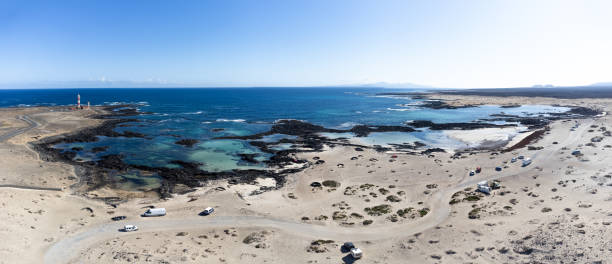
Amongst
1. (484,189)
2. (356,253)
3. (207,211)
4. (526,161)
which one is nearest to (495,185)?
(484,189)

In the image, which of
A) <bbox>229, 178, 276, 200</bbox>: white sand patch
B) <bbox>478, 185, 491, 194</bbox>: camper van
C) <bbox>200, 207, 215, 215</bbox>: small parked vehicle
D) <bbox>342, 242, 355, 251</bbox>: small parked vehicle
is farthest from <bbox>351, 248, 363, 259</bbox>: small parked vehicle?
<bbox>478, 185, 491, 194</bbox>: camper van

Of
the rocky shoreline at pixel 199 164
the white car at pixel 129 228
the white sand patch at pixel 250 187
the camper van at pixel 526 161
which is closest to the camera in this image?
the white car at pixel 129 228

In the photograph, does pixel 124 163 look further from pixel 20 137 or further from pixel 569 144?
pixel 569 144

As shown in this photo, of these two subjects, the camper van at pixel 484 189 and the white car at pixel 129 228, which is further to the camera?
the camper van at pixel 484 189

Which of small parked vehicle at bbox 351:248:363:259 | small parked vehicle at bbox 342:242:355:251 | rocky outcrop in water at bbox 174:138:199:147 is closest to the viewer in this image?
small parked vehicle at bbox 351:248:363:259

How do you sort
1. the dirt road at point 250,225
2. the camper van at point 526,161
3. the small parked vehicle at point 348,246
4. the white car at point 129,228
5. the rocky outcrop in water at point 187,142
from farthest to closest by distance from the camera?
the rocky outcrop in water at point 187,142 → the camper van at point 526,161 → the white car at point 129,228 → the dirt road at point 250,225 → the small parked vehicle at point 348,246

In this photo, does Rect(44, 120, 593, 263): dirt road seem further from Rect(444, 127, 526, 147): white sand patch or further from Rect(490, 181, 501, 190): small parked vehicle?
Rect(444, 127, 526, 147): white sand patch

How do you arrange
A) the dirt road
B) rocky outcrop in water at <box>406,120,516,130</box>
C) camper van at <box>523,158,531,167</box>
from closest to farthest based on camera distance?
1. the dirt road
2. camper van at <box>523,158,531,167</box>
3. rocky outcrop in water at <box>406,120,516,130</box>

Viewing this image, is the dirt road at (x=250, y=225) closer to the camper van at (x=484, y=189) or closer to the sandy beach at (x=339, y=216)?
the sandy beach at (x=339, y=216)

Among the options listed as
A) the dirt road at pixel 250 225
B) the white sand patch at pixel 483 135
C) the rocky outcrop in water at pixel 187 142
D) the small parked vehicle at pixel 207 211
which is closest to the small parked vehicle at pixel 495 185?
the dirt road at pixel 250 225
